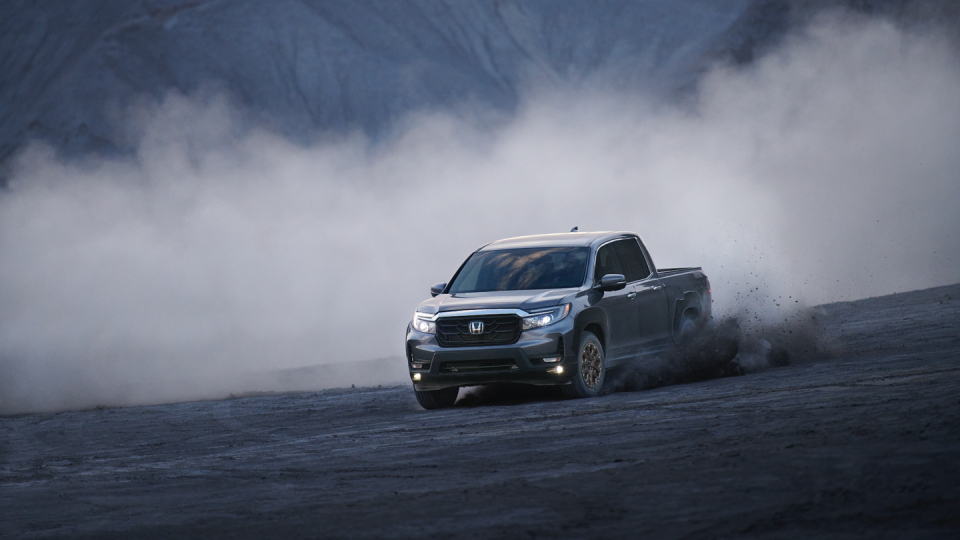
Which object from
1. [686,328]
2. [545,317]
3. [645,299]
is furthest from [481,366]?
[686,328]

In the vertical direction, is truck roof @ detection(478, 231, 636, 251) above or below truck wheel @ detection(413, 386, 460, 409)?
above

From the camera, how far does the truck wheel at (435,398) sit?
1386cm

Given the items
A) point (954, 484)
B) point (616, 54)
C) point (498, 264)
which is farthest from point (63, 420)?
point (616, 54)

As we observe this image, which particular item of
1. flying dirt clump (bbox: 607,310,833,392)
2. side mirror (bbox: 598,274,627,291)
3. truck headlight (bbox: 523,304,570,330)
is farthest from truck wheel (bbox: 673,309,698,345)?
truck headlight (bbox: 523,304,570,330)

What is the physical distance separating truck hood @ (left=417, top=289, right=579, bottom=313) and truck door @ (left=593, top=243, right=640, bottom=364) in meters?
0.61

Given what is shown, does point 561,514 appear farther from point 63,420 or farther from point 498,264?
point 63,420

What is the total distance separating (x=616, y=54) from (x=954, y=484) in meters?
98.6

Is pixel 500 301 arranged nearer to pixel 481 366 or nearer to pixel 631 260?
pixel 481 366

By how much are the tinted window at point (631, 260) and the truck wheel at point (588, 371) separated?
1422 mm

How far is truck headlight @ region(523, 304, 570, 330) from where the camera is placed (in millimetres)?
13180

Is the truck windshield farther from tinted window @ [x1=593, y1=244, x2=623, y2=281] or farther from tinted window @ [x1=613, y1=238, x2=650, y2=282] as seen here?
tinted window @ [x1=613, y1=238, x2=650, y2=282]

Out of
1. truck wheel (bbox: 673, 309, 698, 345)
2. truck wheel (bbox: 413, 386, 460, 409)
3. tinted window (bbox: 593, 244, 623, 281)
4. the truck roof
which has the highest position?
the truck roof

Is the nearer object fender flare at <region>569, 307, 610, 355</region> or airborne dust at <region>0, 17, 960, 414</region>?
fender flare at <region>569, 307, 610, 355</region>

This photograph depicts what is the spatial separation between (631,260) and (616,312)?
1215 millimetres
